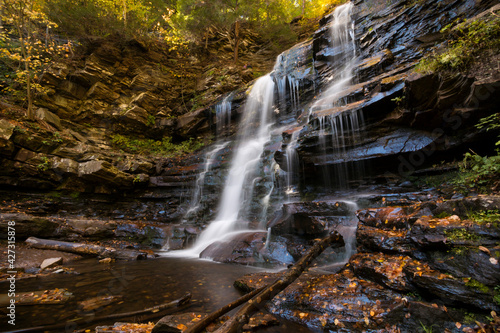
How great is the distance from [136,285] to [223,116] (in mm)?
12913

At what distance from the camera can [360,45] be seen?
481 inches

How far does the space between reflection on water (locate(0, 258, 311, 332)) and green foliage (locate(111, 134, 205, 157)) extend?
31.6 feet

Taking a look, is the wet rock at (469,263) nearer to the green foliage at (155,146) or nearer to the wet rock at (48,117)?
the green foliage at (155,146)

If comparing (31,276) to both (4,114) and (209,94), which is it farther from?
(209,94)

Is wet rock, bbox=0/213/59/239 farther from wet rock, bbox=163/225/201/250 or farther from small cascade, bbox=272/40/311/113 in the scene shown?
small cascade, bbox=272/40/311/113

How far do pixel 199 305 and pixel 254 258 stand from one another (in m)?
3.06

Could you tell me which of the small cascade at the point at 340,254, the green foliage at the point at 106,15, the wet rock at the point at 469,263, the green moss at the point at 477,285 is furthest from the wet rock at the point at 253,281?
the green foliage at the point at 106,15

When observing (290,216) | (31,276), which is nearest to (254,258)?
(290,216)

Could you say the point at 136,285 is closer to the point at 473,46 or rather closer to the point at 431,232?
the point at 431,232

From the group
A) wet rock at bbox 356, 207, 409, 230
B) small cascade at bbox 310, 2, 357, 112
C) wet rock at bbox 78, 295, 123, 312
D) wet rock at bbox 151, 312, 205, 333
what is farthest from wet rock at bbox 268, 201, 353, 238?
small cascade at bbox 310, 2, 357, 112

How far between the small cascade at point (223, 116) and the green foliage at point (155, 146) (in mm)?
1681

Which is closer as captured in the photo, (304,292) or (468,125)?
(304,292)

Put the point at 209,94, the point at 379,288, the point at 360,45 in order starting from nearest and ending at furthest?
1. the point at 379,288
2. the point at 360,45
3. the point at 209,94

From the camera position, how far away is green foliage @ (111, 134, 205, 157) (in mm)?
14617
